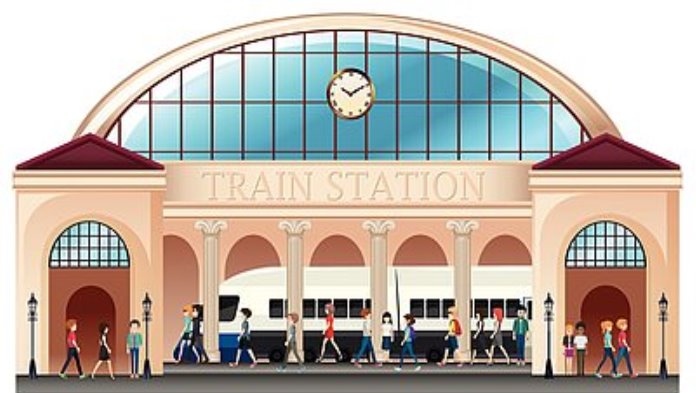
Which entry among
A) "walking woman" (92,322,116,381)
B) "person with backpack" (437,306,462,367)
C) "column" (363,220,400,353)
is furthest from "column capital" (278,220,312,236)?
"walking woman" (92,322,116,381)

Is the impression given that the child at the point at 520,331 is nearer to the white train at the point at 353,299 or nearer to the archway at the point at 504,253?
the white train at the point at 353,299

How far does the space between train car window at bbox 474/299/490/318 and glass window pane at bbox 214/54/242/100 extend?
1007cm

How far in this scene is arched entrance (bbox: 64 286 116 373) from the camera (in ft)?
275

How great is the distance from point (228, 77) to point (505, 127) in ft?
29.4

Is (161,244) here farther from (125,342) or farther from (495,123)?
(495,123)

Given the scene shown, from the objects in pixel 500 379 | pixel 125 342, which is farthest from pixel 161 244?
pixel 500 379

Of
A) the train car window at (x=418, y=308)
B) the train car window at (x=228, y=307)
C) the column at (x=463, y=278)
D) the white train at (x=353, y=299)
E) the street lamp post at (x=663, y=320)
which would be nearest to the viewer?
the street lamp post at (x=663, y=320)

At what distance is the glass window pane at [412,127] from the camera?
89.1 metres

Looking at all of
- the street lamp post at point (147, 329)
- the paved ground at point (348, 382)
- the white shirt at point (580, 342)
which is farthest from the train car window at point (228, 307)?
the white shirt at point (580, 342)

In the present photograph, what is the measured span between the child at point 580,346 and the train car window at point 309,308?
10.1 metres

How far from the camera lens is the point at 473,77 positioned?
89750 millimetres

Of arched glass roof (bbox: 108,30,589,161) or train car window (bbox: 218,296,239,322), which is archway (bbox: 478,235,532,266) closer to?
arched glass roof (bbox: 108,30,589,161)

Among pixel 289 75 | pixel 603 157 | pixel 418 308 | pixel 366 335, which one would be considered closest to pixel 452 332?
pixel 366 335

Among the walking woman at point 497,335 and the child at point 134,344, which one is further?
the walking woman at point 497,335
